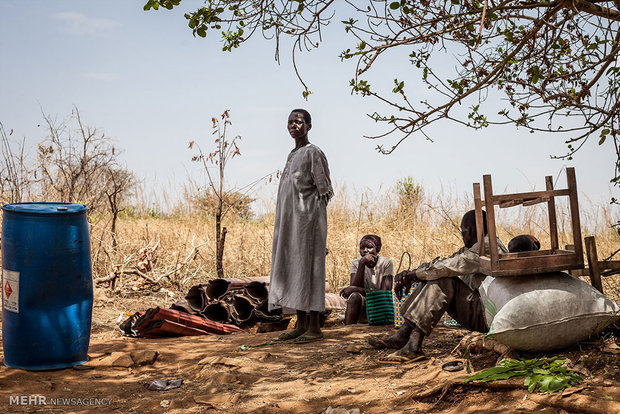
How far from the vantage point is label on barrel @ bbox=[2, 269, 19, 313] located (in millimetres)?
4266

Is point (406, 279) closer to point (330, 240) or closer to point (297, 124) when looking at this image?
point (297, 124)

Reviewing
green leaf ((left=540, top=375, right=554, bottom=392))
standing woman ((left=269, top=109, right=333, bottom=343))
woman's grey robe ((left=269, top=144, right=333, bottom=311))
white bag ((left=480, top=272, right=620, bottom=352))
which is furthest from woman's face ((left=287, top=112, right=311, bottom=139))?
green leaf ((left=540, top=375, right=554, bottom=392))

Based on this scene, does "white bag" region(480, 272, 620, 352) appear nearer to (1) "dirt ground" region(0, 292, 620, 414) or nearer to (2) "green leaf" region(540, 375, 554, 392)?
(1) "dirt ground" region(0, 292, 620, 414)

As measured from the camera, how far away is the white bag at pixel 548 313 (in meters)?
3.28

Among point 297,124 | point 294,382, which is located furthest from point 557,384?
point 297,124

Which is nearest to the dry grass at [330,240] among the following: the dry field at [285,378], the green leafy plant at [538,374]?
the dry field at [285,378]

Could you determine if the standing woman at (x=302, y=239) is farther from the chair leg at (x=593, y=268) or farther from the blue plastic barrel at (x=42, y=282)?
the chair leg at (x=593, y=268)

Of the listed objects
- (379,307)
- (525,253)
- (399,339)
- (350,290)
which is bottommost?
(399,339)

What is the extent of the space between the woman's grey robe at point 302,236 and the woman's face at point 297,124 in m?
0.15

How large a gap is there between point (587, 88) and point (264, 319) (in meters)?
3.76

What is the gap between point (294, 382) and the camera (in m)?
3.87

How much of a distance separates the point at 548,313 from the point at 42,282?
3.34 metres

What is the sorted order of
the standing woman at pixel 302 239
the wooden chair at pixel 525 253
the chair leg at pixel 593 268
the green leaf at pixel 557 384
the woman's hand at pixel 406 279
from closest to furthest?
1. the green leaf at pixel 557 384
2. the wooden chair at pixel 525 253
3. the chair leg at pixel 593 268
4. the woman's hand at pixel 406 279
5. the standing woman at pixel 302 239

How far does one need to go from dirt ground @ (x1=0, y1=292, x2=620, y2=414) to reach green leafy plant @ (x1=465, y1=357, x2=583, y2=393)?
5 centimetres
